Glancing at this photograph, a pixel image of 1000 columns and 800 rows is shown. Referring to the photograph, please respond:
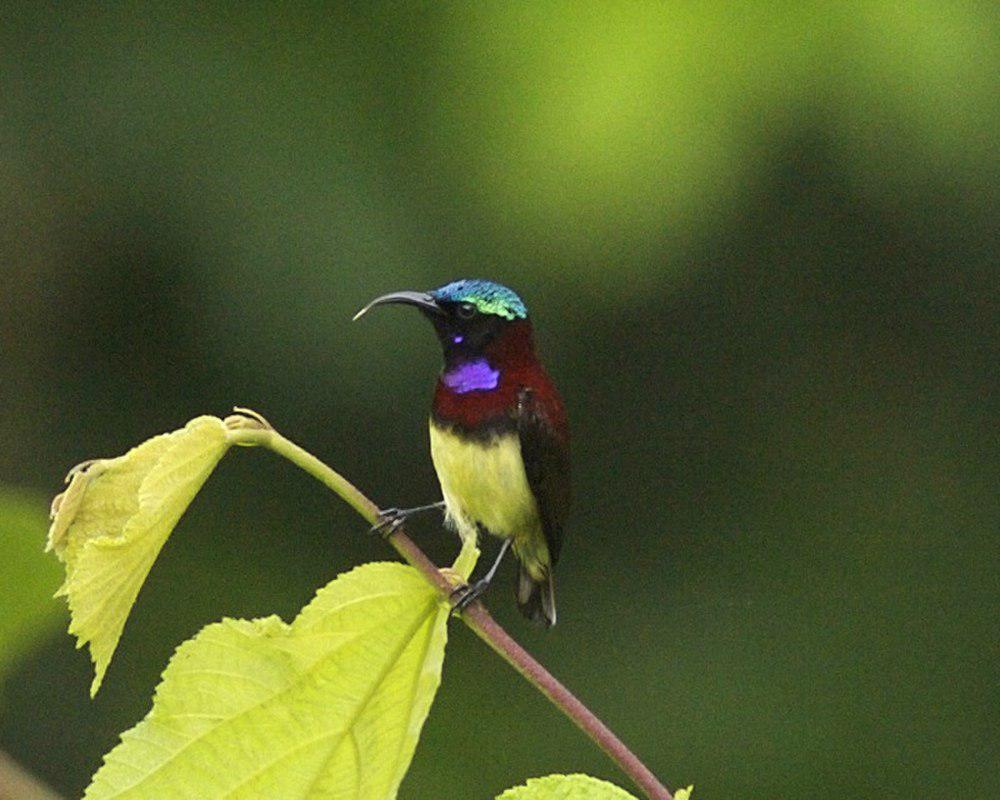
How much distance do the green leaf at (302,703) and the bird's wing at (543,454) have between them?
92 centimetres

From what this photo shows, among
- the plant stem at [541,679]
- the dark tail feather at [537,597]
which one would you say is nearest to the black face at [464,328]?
the dark tail feather at [537,597]

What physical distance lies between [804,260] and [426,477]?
121cm

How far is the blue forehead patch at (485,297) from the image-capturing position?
2283 millimetres

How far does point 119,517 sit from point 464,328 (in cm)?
95

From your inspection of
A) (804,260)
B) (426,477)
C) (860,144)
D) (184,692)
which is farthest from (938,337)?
(184,692)

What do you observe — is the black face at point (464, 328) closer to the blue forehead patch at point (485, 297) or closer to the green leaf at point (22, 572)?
the blue forehead patch at point (485, 297)

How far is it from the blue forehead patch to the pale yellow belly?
0.50 ft

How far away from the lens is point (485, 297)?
7.59 feet

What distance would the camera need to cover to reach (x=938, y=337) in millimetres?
5375

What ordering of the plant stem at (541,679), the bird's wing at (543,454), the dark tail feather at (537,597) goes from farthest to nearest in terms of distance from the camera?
the dark tail feather at (537,597), the bird's wing at (543,454), the plant stem at (541,679)

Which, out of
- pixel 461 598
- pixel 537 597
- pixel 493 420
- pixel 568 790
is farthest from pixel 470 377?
pixel 568 790

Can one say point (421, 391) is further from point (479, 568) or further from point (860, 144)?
point (860, 144)

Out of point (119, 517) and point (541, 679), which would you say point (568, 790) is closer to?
point (541, 679)

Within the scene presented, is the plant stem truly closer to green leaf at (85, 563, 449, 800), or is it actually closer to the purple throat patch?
green leaf at (85, 563, 449, 800)
